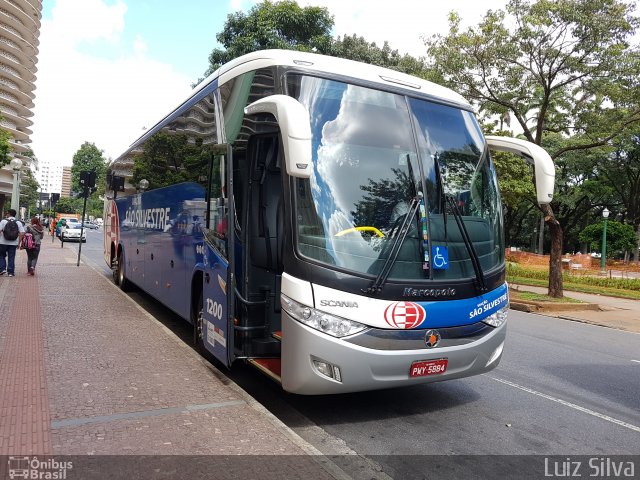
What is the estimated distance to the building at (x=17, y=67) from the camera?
67312mm

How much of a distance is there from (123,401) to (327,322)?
2002mm

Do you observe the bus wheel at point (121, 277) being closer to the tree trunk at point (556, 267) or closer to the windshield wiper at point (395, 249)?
the windshield wiper at point (395, 249)

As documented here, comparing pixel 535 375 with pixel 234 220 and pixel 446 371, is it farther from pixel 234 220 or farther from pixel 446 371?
pixel 234 220

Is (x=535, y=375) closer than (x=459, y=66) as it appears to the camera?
Yes

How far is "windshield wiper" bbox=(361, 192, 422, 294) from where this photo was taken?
425 centimetres

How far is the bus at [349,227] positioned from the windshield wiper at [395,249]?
0.04 feet

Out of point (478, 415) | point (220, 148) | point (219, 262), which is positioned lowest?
point (478, 415)

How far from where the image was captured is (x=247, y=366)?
20.9 feet

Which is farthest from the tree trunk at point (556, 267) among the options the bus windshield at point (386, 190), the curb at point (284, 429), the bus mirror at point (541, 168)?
the curb at point (284, 429)

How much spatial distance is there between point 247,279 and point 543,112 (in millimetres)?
13851

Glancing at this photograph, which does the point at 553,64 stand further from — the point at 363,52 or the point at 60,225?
the point at 60,225

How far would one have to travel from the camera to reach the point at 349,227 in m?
4.38

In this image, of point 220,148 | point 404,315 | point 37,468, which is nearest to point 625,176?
point 220,148

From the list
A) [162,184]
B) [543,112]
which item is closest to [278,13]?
[543,112]
